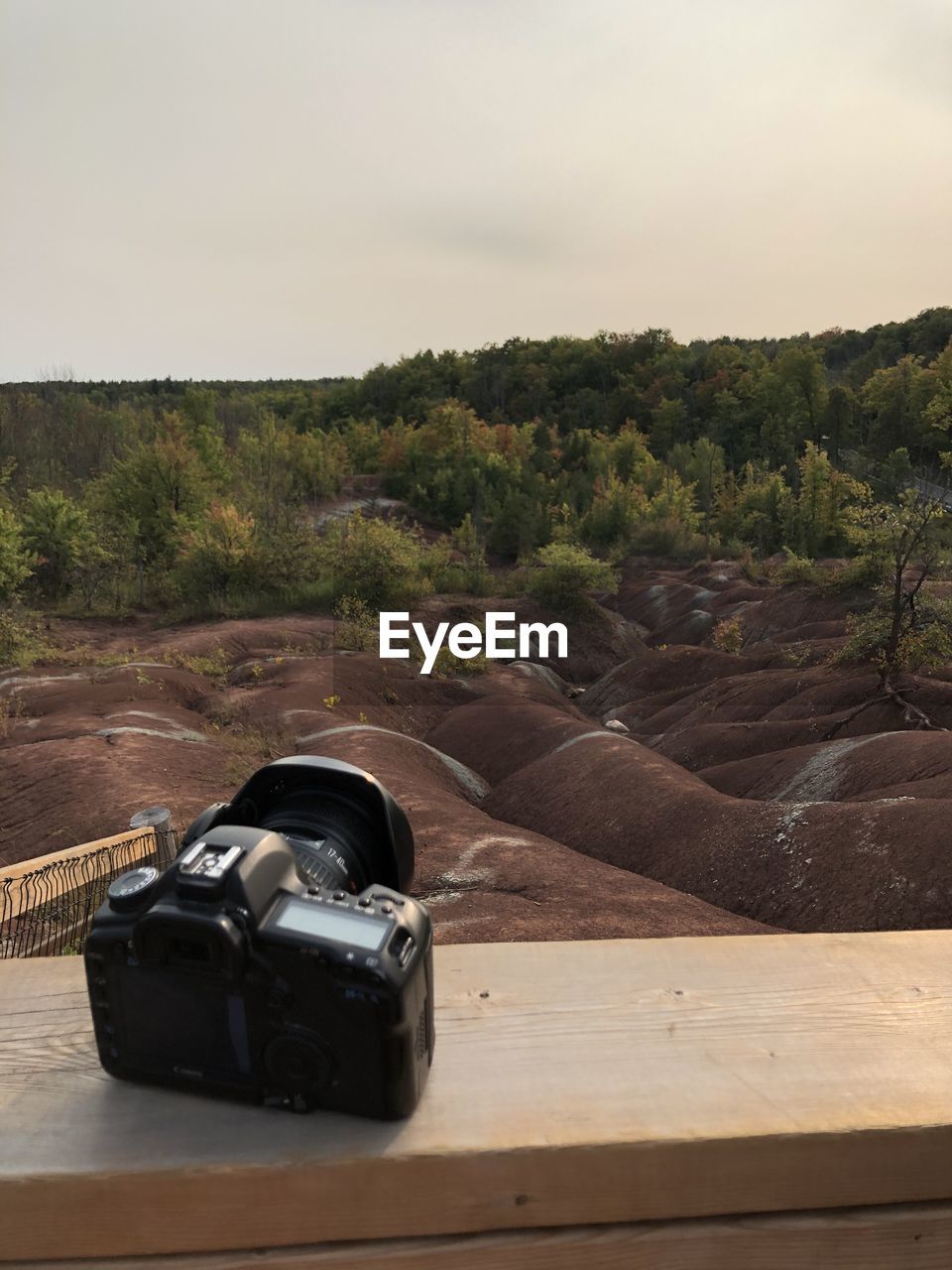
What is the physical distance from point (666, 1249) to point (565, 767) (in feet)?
43.9

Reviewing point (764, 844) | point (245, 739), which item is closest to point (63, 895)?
point (764, 844)

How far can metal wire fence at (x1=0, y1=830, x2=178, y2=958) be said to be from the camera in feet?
16.1

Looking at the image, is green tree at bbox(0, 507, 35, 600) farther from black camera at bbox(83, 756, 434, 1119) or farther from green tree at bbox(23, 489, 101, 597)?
black camera at bbox(83, 756, 434, 1119)

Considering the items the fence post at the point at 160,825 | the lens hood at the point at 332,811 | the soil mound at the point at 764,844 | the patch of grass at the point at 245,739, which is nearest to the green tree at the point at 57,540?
the patch of grass at the point at 245,739

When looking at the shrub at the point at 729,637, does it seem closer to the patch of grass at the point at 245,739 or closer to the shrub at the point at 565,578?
the shrub at the point at 565,578

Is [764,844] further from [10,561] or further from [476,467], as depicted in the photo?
[476,467]

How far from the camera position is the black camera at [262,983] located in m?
0.92

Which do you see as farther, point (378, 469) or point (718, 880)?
point (378, 469)

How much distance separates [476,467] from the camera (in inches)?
2267

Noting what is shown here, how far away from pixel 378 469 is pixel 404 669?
50381 millimetres

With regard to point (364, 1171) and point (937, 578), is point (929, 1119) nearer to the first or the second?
point (364, 1171)

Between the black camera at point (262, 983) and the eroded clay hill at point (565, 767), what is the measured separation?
17.1 feet

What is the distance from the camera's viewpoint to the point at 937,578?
2219 cm

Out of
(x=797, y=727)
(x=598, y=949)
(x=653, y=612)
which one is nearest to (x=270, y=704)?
(x=797, y=727)
